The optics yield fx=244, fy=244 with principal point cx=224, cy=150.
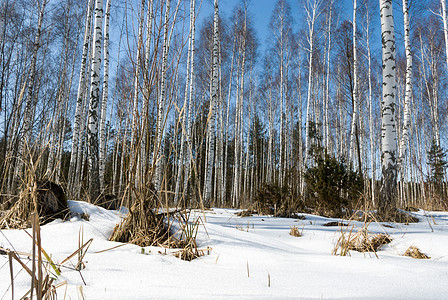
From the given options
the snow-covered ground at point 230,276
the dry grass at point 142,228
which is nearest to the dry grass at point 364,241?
the snow-covered ground at point 230,276

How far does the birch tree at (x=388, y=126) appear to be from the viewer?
3.95 metres

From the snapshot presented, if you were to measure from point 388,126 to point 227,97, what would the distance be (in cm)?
999

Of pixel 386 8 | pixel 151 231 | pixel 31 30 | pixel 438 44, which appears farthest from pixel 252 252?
pixel 438 44

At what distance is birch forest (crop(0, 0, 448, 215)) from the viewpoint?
2990mm

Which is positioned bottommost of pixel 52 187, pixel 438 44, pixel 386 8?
pixel 52 187

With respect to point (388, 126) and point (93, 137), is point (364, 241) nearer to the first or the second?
point (388, 126)

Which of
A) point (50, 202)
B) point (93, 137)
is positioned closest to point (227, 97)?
point (93, 137)

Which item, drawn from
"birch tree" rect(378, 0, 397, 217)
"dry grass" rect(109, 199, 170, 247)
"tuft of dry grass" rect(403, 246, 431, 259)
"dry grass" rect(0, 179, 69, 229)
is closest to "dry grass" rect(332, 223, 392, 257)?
"tuft of dry grass" rect(403, 246, 431, 259)

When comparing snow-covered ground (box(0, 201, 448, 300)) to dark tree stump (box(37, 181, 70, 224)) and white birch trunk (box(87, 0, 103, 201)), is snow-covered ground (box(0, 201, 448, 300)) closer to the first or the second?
dark tree stump (box(37, 181, 70, 224))

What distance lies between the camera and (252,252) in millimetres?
1207

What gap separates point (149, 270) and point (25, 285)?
366 millimetres

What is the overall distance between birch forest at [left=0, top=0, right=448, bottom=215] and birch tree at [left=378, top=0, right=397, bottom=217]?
0.7 inches

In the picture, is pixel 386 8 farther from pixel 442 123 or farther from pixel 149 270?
pixel 442 123

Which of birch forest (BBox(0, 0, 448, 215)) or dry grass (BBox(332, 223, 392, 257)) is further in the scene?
birch forest (BBox(0, 0, 448, 215))
